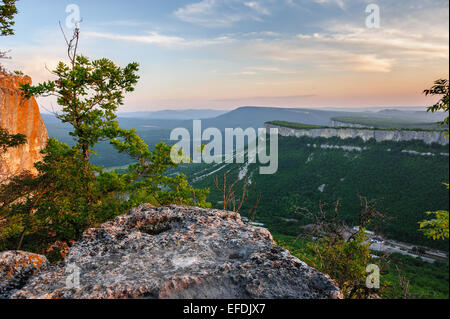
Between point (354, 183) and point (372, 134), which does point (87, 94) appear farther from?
point (372, 134)

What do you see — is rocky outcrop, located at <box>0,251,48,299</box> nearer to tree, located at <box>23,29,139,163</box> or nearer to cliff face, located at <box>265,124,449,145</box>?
tree, located at <box>23,29,139,163</box>

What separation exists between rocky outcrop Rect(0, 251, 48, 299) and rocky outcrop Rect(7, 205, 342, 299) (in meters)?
0.32

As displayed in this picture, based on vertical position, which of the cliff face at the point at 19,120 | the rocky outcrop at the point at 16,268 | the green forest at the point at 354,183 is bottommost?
the green forest at the point at 354,183

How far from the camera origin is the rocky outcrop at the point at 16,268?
338cm

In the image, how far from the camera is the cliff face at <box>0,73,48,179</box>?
59.8 feet

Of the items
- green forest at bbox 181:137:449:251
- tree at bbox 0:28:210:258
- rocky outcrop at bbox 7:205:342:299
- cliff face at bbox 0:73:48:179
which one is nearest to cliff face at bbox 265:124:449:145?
green forest at bbox 181:137:449:251

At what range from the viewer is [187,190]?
9820mm

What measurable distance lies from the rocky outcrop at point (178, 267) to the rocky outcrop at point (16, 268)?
0.32m

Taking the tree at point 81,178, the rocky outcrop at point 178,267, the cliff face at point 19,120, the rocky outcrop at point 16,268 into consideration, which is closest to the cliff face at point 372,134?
the tree at point 81,178

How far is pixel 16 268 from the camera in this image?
3.64m

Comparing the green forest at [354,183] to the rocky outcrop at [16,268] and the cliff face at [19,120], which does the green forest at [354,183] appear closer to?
the cliff face at [19,120]

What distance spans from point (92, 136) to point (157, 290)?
7369 millimetres

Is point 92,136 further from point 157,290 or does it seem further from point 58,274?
point 157,290
